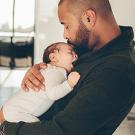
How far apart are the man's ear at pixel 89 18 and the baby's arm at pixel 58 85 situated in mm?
195

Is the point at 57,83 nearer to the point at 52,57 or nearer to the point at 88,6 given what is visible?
the point at 52,57

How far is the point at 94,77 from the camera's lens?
3.60ft

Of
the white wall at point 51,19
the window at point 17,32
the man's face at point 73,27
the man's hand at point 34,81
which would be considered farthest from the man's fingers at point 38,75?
the window at point 17,32

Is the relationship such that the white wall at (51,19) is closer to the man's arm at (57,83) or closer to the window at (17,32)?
the window at (17,32)

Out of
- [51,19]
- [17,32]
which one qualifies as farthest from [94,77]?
[17,32]

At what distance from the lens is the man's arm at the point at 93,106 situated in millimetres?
1062

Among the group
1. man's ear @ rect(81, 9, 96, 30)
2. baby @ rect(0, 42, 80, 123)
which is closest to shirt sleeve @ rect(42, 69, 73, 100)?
baby @ rect(0, 42, 80, 123)

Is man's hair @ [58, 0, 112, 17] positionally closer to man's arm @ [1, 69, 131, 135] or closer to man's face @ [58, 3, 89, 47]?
man's face @ [58, 3, 89, 47]

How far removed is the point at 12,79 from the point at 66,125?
333cm

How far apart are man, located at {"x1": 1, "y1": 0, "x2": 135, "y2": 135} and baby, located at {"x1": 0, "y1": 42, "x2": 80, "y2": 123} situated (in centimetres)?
3

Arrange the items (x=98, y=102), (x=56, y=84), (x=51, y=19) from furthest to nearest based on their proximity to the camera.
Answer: (x=51, y=19), (x=56, y=84), (x=98, y=102)

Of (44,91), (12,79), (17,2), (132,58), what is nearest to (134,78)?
(132,58)

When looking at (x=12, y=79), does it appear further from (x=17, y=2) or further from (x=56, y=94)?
(x=56, y=94)

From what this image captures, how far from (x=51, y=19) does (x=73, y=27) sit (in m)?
2.15
